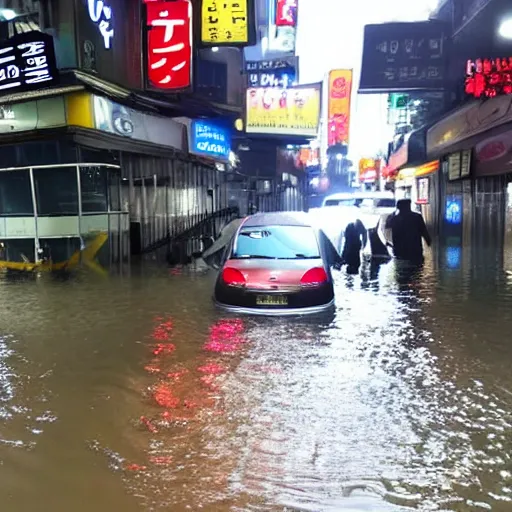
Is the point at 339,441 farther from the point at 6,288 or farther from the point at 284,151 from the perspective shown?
the point at 284,151

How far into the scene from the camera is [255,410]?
4.70 metres

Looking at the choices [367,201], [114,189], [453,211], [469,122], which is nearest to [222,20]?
[114,189]

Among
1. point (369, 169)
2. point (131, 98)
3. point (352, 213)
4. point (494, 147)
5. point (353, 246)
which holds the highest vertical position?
point (131, 98)

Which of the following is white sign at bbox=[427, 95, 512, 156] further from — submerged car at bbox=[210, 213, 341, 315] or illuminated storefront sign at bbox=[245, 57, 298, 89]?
submerged car at bbox=[210, 213, 341, 315]

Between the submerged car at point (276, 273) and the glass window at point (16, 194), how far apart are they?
25.1 ft

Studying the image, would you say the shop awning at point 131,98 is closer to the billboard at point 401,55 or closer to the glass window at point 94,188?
the glass window at point 94,188

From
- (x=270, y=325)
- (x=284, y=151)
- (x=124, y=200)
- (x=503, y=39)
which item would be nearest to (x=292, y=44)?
(x=284, y=151)

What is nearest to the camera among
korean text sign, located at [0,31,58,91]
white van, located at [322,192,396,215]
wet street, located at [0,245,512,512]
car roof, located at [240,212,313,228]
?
wet street, located at [0,245,512,512]

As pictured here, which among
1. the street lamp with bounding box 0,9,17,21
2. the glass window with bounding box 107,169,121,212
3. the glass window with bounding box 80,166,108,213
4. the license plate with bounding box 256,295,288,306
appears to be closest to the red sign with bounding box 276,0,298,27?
the glass window with bounding box 107,169,121,212

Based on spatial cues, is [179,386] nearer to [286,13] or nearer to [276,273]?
[276,273]

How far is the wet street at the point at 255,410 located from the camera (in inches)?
133

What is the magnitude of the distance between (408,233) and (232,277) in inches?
291

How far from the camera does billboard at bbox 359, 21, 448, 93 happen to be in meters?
17.6

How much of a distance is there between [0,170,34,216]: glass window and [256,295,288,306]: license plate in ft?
28.1
